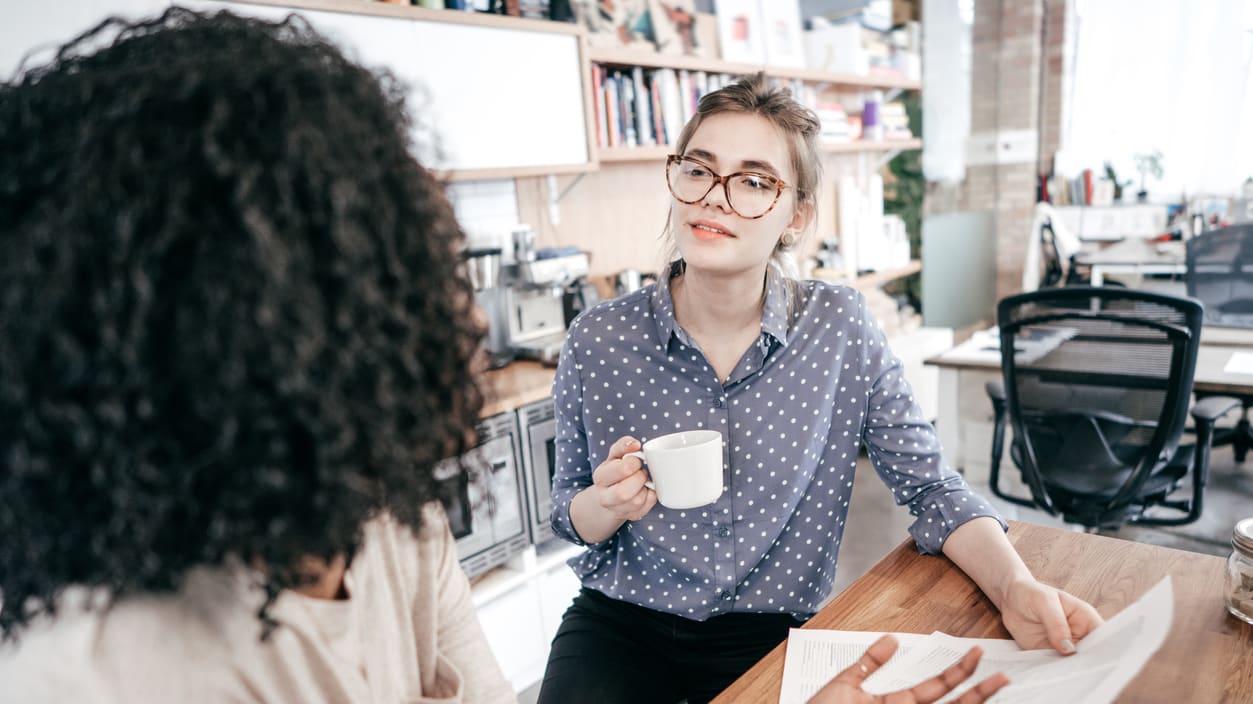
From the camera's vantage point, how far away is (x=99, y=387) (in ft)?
1.59

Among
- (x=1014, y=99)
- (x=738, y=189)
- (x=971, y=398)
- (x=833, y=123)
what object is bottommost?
(x=971, y=398)

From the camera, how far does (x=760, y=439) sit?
1328 mm

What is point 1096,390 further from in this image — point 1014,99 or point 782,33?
point 1014,99

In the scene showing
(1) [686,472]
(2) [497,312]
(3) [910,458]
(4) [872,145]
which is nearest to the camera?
(1) [686,472]

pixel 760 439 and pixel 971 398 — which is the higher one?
pixel 760 439

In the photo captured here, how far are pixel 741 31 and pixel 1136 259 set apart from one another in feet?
11.1

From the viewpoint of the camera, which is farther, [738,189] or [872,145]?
[872,145]

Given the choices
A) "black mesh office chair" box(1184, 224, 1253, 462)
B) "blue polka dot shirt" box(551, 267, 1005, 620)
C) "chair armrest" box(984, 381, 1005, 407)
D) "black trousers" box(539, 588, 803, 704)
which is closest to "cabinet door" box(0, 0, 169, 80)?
"blue polka dot shirt" box(551, 267, 1005, 620)

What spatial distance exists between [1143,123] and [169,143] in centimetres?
706

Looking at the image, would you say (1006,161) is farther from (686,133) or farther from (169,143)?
(169,143)

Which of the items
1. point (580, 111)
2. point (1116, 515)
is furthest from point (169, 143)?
point (1116, 515)

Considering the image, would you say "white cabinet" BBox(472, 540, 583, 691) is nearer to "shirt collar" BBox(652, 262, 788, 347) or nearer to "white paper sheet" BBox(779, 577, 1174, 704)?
"shirt collar" BBox(652, 262, 788, 347)

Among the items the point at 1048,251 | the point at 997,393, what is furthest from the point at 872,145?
the point at 1048,251

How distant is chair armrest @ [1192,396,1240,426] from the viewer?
2.16 meters
